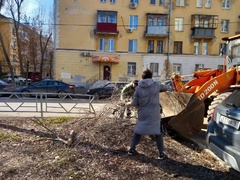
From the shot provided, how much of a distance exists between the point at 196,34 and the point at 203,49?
2.38 meters

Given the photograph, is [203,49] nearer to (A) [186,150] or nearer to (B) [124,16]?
(B) [124,16]

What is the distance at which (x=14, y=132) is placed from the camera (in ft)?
18.3

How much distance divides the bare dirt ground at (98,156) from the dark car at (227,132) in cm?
60

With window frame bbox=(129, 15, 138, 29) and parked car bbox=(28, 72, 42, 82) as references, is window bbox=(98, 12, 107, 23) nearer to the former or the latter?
window frame bbox=(129, 15, 138, 29)

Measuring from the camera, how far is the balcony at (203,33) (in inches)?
1057

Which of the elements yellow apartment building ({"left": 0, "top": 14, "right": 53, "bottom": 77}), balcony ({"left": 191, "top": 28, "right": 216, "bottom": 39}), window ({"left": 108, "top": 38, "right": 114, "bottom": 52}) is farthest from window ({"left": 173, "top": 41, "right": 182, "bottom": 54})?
yellow apartment building ({"left": 0, "top": 14, "right": 53, "bottom": 77})

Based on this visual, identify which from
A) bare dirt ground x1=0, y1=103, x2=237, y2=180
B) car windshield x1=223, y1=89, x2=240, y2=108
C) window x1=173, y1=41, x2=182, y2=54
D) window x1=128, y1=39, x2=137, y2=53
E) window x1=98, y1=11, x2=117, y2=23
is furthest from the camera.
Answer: window x1=173, y1=41, x2=182, y2=54

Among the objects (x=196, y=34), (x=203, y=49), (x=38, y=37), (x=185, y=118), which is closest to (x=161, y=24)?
(x=196, y=34)

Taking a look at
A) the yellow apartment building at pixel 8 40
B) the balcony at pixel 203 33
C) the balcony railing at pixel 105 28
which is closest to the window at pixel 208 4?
the balcony at pixel 203 33

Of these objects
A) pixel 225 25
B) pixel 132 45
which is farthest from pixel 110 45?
pixel 225 25

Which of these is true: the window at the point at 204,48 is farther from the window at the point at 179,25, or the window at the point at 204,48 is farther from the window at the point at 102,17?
the window at the point at 102,17

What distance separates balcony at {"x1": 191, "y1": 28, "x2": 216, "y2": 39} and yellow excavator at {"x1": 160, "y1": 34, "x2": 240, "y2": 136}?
70.1 ft

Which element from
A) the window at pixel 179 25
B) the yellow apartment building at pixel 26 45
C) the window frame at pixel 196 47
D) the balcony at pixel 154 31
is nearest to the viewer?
the balcony at pixel 154 31

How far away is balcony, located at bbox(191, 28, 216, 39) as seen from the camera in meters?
26.8
